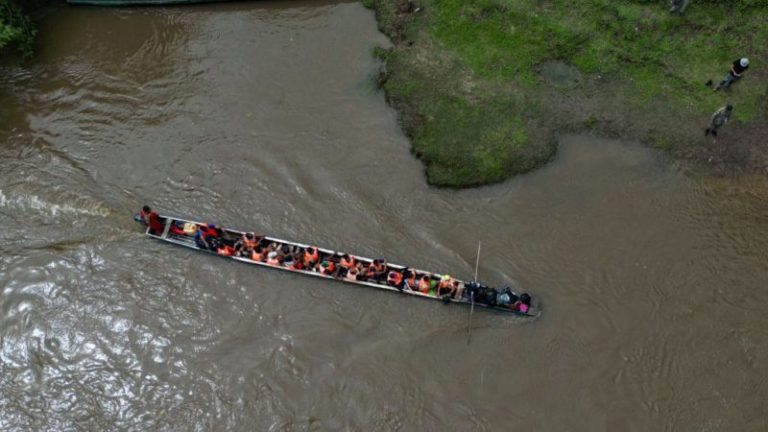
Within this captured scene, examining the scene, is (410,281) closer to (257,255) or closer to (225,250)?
(257,255)

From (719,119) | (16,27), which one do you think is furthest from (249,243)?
(719,119)

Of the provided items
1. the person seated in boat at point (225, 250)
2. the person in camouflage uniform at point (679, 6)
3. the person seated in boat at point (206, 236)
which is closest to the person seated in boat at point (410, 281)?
the person seated in boat at point (225, 250)

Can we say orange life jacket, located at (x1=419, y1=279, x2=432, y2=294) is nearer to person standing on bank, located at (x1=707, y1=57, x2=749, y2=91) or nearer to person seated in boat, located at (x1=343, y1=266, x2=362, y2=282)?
person seated in boat, located at (x1=343, y1=266, x2=362, y2=282)

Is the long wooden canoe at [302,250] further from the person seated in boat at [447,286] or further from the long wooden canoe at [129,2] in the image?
the long wooden canoe at [129,2]

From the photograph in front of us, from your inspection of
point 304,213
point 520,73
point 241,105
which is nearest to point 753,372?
point 520,73

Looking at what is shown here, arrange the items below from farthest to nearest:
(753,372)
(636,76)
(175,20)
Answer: (175,20) → (636,76) → (753,372)

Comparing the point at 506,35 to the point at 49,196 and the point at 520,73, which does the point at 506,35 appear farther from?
the point at 49,196
